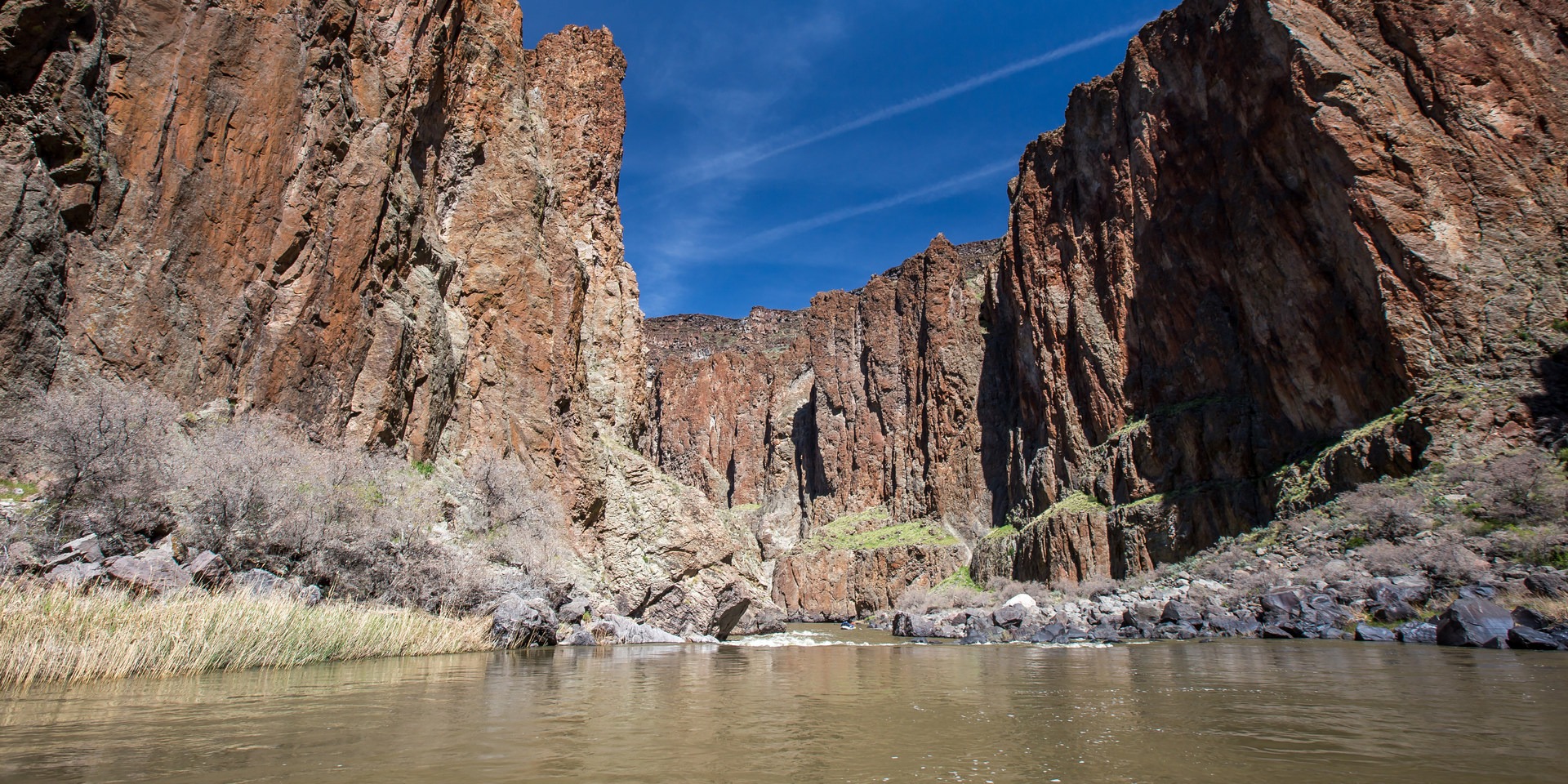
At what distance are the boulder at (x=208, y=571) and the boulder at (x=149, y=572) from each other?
0.27 m

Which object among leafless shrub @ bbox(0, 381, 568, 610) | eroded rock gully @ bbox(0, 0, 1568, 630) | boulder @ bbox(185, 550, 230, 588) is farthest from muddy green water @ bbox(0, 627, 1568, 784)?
eroded rock gully @ bbox(0, 0, 1568, 630)

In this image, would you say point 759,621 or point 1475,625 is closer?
point 1475,625

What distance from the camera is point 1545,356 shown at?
28078 mm

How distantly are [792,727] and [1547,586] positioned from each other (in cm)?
1964

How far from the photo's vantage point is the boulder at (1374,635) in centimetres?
1706

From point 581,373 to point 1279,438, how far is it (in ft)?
113

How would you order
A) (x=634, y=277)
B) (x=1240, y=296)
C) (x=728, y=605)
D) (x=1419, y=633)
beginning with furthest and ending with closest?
(x=1240, y=296), (x=634, y=277), (x=728, y=605), (x=1419, y=633)

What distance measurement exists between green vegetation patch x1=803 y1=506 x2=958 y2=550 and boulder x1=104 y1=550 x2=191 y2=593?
208 feet

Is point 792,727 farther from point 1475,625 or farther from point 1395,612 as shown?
point 1395,612

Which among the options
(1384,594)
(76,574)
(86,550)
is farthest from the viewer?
(1384,594)

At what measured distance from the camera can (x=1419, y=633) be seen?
1653cm

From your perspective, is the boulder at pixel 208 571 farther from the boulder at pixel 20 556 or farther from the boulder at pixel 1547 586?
the boulder at pixel 1547 586

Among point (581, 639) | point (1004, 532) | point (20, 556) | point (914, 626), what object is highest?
point (1004, 532)

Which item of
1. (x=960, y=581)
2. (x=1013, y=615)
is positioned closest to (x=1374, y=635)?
(x=1013, y=615)
